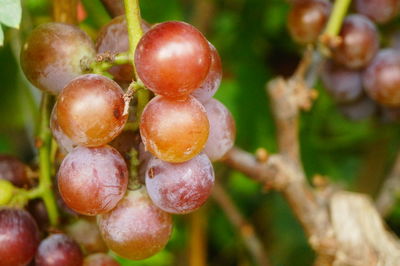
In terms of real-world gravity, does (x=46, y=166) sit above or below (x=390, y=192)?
above

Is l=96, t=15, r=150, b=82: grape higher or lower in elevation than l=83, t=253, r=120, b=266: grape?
higher

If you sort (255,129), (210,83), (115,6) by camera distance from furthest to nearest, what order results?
1. (255,129)
2. (115,6)
3. (210,83)

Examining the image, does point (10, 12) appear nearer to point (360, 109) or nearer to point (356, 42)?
point (356, 42)

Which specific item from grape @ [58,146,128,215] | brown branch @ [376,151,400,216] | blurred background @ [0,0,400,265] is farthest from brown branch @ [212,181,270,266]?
grape @ [58,146,128,215]

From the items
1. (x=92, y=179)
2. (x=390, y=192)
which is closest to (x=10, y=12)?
(x=92, y=179)

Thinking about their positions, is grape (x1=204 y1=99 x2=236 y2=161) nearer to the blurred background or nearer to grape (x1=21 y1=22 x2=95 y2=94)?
grape (x1=21 y1=22 x2=95 y2=94)

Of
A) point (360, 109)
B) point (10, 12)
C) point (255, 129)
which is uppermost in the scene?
point (10, 12)

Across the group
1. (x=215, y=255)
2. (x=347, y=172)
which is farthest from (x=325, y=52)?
(x=215, y=255)
